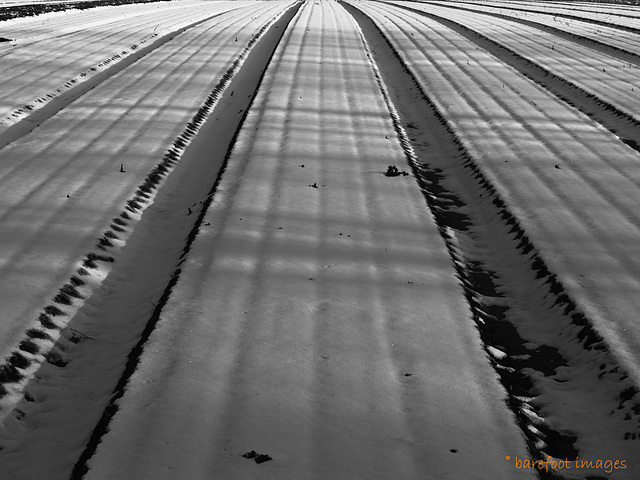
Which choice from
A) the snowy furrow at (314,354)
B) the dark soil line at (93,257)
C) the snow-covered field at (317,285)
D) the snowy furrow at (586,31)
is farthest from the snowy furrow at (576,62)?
the dark soil line at (93,257)

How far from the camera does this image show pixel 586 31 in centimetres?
3228

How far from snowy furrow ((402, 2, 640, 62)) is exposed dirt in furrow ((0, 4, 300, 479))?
19.3m

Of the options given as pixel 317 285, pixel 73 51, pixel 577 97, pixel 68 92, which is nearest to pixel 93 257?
pixel 317 285

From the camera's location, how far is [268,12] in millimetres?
41562

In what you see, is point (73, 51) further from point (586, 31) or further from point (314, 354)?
point (586, 31)

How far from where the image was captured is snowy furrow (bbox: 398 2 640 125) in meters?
17.4

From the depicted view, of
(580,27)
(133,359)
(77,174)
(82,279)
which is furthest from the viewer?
(580,27)

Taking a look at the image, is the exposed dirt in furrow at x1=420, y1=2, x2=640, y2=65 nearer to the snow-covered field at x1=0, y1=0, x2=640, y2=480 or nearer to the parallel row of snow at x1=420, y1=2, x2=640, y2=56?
the parallel row of snow at x1=420, y1=2, x2=640, y2=56

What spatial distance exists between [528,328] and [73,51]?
66.1 feet

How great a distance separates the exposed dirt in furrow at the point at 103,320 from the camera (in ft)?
17.8

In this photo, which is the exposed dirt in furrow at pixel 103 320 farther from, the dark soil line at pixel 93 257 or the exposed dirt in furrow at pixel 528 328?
the exposed dirt in furrow at pixel 528 328

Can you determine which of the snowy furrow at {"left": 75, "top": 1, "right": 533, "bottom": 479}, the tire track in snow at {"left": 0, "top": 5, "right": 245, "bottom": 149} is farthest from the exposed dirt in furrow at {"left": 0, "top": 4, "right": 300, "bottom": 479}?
the tire track in snow at {"left": 0, "top": 5, "right": 245, "bottom": 149}

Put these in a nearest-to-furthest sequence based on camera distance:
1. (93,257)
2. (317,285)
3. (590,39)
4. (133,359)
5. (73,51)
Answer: (133,359), (317,285), (93,257), (73,51), (590,39)

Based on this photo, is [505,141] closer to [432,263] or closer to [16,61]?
[432,263]
